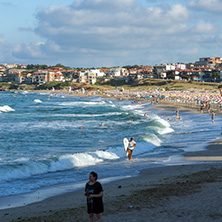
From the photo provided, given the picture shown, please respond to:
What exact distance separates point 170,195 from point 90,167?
704cm

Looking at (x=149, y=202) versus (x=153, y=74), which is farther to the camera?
(x=153, y=74)

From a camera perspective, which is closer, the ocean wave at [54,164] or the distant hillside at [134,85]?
the ocean wave at [54,164]

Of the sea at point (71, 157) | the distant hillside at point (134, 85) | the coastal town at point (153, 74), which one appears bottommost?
the sea at point (71, 157)

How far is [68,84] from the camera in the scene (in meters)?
158

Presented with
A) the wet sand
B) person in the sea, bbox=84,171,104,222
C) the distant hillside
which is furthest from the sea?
the distant hillside

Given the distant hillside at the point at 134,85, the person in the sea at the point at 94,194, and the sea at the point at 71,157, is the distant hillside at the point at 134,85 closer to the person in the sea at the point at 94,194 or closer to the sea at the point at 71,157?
the sea at the point at 71,157

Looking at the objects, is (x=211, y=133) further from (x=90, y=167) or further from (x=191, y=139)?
(x=90, y=167)

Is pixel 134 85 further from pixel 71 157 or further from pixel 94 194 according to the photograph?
pixel 94 194

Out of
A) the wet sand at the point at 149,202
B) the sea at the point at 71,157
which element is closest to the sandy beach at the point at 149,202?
the wet sand at the point at 149,202

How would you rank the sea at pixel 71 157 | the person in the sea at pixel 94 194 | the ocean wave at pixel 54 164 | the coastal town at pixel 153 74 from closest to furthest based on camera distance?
1. the person in the sea at pixel 94 194
2. the sea at pixel 71 157
3. the ocean wave at pixel 54 164
4. the coastal town at pixel 153 74

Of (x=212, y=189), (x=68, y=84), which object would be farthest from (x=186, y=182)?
(x=68, y=84)

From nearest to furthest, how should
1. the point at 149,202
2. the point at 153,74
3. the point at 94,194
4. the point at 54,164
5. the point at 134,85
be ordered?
the point at 94,194 → the point at 149,202 → the point at 54,164 → the point at 134,85 → the point at 153,74

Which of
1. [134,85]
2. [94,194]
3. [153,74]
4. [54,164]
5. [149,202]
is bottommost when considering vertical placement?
[54,164]

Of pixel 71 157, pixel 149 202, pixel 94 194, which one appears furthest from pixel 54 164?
pixel 94 194
